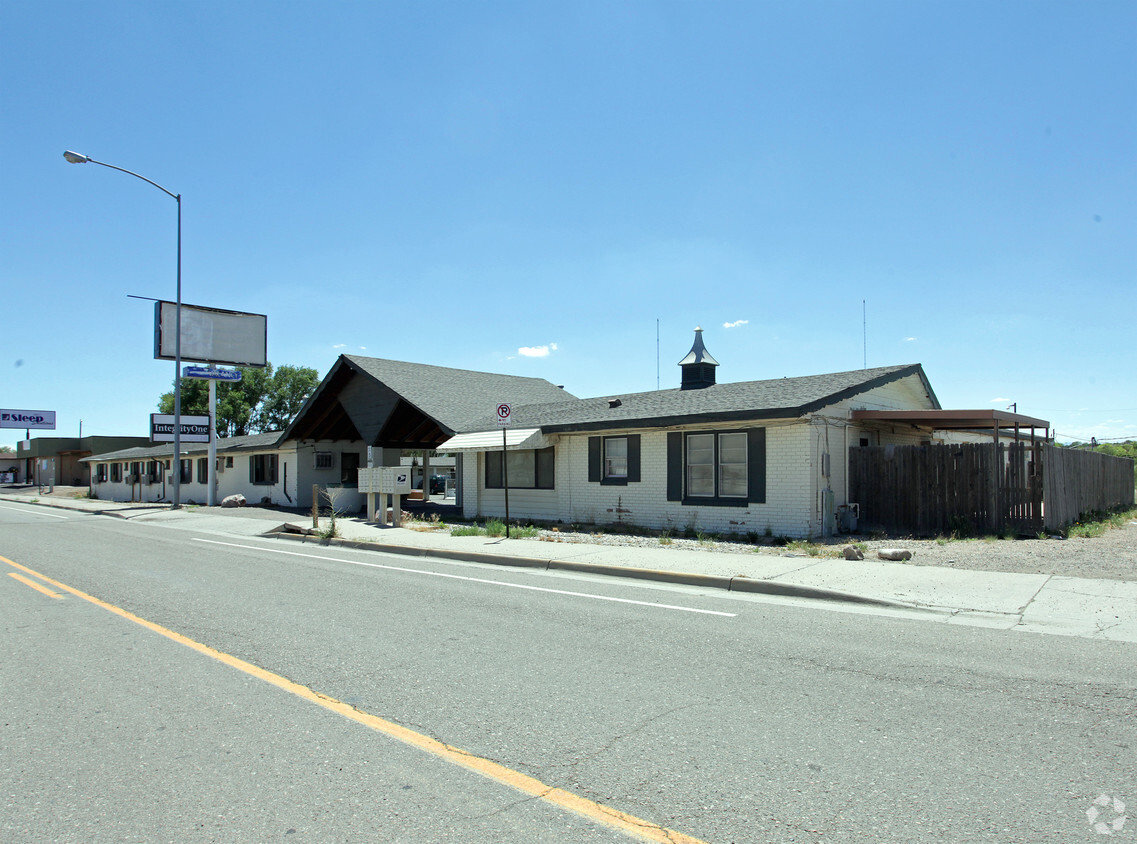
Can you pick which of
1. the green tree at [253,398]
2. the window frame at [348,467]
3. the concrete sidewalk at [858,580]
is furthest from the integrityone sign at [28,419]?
the concrete sidewalk at [858,580]

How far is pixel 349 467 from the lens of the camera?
31.6m

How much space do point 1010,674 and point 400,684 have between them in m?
4.61

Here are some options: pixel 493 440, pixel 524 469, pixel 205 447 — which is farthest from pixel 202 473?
pixel 493 440

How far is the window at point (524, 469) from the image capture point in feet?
67.5

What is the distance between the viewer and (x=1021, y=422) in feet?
55.2

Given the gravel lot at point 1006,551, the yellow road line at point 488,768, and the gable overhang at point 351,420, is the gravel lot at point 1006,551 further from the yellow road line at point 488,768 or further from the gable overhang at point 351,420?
the gable overhang at point 351,420

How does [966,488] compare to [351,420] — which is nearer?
[966,488]

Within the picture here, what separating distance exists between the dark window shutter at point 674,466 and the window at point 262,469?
20.4m

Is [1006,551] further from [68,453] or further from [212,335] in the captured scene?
[68,453]

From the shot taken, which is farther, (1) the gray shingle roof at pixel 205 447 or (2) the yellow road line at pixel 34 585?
(1) the gray shingle roof at pixel 205 447

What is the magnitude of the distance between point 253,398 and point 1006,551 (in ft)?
203

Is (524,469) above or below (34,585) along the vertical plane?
above

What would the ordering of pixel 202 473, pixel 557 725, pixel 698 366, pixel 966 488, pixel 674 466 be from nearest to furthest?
pixel 557 725 < pixel 966 488 < pixel 674 466 < pixel 698 366 < pixel 202 473

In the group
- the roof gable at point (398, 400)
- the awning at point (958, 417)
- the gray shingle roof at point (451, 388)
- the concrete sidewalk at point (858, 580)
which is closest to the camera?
the concrete sidewalk at point (858, 580)
